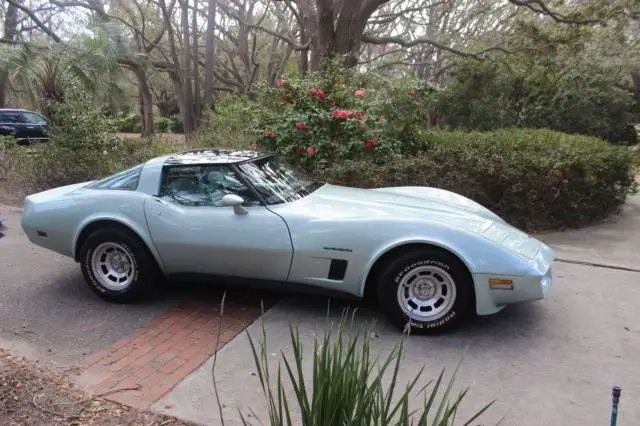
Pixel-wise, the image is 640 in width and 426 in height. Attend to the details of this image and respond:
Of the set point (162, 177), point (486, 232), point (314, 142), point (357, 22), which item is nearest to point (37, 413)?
point (162, 177)

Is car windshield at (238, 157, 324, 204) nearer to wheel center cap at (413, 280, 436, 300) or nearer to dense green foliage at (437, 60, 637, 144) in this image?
wheel center cap at (413, 280, 436, 300)

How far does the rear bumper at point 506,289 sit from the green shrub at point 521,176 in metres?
3.35

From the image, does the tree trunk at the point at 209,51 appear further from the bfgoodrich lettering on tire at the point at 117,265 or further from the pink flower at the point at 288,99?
the bfgoodrich lettering on tire at the point at 117,265

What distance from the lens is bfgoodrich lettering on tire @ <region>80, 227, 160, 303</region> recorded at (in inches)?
168

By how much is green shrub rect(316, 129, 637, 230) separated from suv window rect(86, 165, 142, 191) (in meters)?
3.22

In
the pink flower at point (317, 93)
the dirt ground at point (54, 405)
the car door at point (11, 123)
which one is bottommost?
the dirt ground at point (54, 405)

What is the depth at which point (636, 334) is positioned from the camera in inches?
150

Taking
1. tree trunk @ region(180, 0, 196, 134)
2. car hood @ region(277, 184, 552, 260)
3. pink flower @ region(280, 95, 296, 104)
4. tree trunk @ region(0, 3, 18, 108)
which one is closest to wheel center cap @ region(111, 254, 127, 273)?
car hood @ region(277, 184, 552, 260)

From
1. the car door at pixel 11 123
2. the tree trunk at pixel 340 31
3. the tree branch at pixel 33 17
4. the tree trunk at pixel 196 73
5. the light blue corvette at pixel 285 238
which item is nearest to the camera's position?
the light blue corvette at pixel 285 238

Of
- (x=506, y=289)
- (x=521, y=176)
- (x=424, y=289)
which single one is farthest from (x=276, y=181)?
(x=521, y=176)

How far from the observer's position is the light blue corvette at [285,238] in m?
3.61

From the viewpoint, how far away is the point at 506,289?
3518 mm

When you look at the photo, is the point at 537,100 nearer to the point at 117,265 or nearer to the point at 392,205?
the point at 392,205

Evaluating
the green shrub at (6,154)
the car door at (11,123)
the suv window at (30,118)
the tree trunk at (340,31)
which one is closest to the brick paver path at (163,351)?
the green shrub at (6,154)
